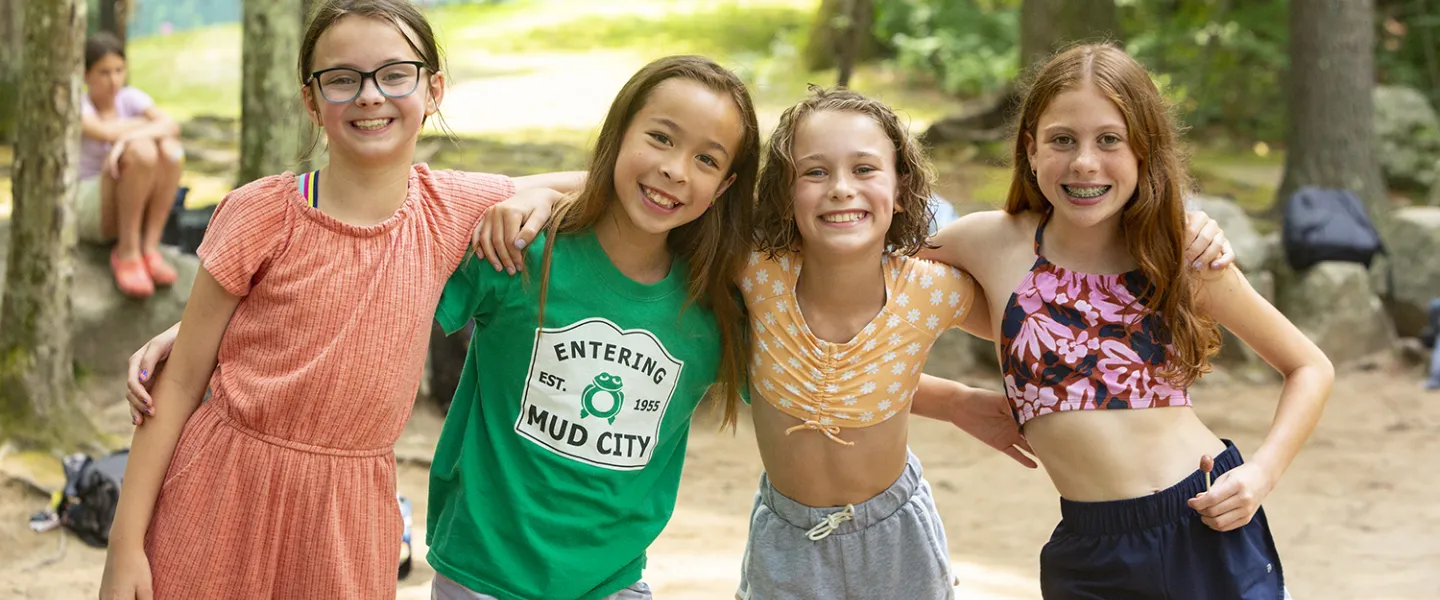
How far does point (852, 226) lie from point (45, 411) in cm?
385

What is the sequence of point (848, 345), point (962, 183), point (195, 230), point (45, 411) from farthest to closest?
point (962, 183) → point (195, 230) → point (45, 411) → point (848, 345)

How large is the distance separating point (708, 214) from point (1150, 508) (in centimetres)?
104

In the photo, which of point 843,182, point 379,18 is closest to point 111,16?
point 379,18

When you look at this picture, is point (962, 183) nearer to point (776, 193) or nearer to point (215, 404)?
point (776, 193)

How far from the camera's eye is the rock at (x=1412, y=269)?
8141 mm

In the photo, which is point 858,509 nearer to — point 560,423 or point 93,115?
point 560,423

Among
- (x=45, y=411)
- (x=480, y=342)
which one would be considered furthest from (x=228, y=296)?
(x=45, y=411)

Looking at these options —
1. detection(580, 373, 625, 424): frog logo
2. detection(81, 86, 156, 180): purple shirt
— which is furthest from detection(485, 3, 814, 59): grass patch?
detection(580, 373, 625, 424): frog logo

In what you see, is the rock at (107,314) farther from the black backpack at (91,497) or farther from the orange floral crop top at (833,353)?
the orange floral crop top at (833,353)

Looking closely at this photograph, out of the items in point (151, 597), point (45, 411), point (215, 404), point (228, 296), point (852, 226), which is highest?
point (852, 226)

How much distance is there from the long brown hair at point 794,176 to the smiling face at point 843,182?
0.02 m

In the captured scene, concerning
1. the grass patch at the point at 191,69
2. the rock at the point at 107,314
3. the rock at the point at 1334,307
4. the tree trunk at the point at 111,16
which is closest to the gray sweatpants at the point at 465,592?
the rock at the point at 107,314

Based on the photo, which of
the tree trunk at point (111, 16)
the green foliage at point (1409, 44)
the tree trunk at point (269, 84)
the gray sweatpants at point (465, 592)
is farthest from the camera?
the green foliage at point (1409, 44)

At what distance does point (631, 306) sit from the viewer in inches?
98.0
